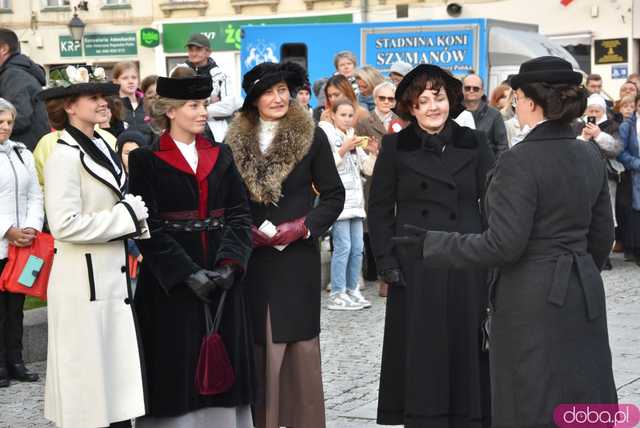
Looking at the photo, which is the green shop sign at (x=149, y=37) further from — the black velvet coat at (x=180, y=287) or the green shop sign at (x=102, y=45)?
the black velvet coat at (x=180, y=287)

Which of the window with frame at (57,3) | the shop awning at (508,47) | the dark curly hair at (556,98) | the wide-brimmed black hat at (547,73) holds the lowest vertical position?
the dark curly hair at (556,98)

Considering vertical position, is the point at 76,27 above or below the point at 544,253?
above

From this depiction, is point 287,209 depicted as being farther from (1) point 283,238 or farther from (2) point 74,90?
(2) point 74,90

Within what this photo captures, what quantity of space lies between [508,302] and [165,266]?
1679mm

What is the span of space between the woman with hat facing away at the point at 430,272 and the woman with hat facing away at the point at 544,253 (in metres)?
1.04

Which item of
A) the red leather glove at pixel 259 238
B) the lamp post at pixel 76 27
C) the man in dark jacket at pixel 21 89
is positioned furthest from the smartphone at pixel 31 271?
the lamp post at pixel 76 27

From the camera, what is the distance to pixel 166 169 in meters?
5.73

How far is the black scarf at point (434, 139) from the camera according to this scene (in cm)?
614

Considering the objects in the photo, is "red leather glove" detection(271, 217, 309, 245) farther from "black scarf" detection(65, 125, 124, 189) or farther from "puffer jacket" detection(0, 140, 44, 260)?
"puffer jacket" detection(0, 140, 44, 260)

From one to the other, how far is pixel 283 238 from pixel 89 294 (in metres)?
1.05

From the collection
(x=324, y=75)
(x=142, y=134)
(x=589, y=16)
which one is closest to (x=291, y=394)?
(x=142, y=134)

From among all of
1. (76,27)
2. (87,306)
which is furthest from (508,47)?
(76,27)

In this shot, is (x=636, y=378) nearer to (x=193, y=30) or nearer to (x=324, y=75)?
(x=324, y=75)

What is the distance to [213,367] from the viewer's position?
5.63 m
